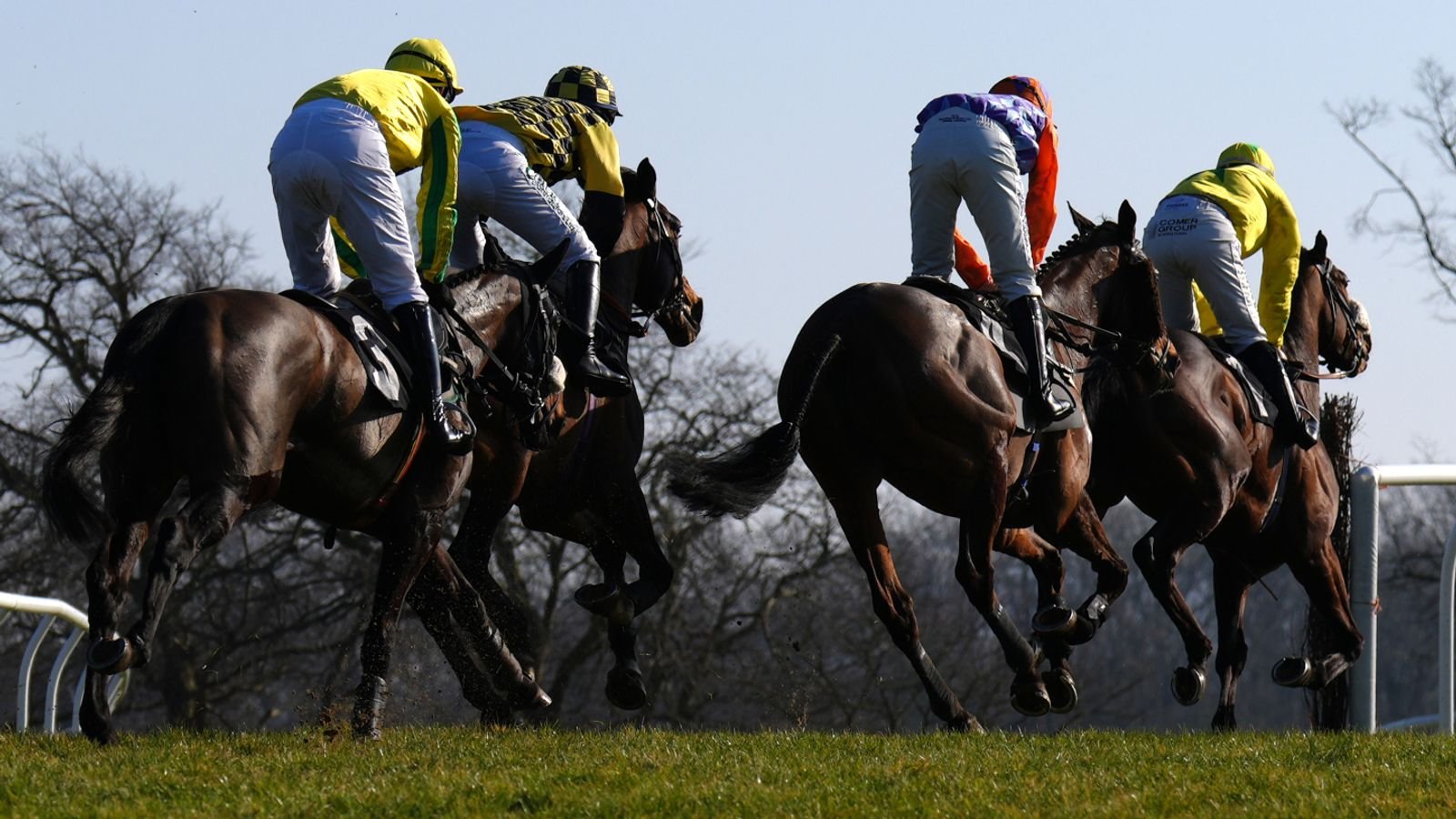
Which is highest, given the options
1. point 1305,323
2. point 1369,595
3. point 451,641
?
point 1305,323

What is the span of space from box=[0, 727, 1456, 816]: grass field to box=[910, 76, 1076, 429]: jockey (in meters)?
2.07

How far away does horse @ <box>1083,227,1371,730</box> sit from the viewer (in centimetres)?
982

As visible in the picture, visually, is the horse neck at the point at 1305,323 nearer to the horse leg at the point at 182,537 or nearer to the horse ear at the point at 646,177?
the horse ear at the point at 646,177

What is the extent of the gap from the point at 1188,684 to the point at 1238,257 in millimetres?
2662

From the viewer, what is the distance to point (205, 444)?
662 cm

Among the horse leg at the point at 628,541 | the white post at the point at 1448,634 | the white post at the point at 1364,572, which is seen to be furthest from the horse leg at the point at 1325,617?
the horse leg at the point at 628,541

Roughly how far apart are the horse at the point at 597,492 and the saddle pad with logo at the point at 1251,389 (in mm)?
3028

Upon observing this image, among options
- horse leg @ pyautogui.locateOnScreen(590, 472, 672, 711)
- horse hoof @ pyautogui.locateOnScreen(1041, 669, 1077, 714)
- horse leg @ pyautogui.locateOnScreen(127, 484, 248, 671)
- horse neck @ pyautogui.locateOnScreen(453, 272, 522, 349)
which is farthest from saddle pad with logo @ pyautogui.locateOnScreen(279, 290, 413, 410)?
horse hoof @ pyautogui.locateOnScreen(1041, 669, 1077, 714)

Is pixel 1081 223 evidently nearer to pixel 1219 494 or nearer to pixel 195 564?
pixel 1219 494

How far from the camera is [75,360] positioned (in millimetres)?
28906

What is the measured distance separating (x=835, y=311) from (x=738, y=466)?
0.82m

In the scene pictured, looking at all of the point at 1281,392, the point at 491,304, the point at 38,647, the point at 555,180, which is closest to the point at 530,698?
the point at 491,304

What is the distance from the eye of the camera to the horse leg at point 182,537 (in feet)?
21.5

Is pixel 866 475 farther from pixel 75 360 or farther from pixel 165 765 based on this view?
pixel 75 360
